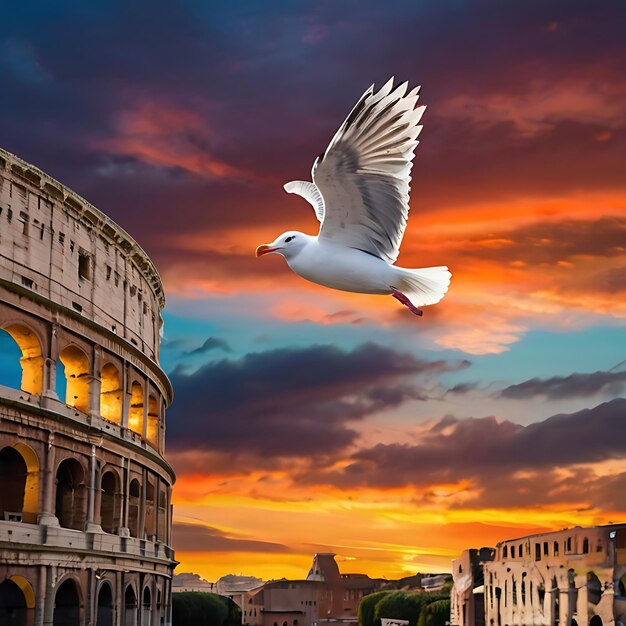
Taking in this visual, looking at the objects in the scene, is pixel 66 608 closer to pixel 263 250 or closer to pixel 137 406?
pixel 137 406

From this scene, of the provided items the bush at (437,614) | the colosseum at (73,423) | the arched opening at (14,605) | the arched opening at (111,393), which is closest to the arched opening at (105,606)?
the colosseum at (73,423)

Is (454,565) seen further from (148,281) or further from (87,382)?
(87,382)

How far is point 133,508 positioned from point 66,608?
22.1 feet

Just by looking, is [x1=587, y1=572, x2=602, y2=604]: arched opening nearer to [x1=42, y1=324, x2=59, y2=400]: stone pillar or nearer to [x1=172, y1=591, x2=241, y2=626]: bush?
[x1=172, y1=591, x2=241, y2=626]: bush

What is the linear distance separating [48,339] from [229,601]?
219 ft

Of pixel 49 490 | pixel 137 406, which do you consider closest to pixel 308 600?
pixel 137 406

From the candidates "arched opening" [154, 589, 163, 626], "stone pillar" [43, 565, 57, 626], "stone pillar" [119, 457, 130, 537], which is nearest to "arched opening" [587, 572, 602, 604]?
"arched opening" [154, 589, 163, 626]

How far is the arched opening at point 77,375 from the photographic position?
36562 millimetres

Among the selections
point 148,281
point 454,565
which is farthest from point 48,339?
point 454,565

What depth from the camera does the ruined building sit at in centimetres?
5888

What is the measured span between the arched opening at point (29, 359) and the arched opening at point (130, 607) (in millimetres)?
9396

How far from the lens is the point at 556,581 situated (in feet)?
210

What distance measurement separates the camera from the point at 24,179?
33.8 metres

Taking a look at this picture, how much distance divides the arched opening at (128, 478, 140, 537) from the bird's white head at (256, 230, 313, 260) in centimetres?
3367
